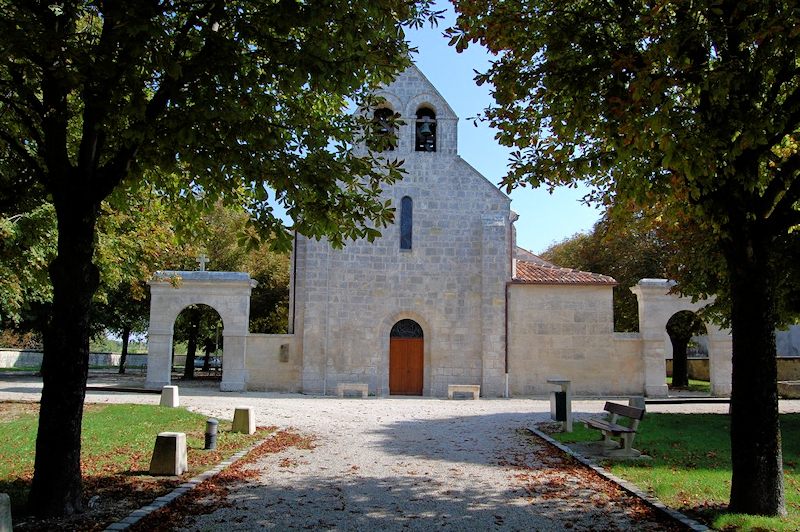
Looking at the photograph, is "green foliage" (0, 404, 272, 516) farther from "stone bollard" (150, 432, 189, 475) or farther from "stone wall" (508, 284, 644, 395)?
"stone wall" (508, 284, 644, 395)

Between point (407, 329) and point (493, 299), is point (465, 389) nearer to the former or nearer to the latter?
point (407, 329)

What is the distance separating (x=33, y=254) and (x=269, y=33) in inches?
402

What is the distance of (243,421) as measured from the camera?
42.3ft

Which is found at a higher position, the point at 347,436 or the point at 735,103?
the point at 735,103

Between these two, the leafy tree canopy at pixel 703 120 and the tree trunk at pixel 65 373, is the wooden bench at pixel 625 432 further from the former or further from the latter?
the tree trunk at pixel 65 373

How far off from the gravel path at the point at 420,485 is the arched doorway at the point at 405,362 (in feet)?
27.8

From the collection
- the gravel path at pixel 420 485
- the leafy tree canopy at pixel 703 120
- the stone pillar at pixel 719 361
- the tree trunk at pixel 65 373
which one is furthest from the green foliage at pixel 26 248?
the stone pillar at pixel 719 361

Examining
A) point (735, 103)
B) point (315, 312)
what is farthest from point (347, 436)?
point (315, 312)

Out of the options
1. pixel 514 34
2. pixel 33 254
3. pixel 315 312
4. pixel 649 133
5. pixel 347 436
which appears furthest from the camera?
Result: pixel 315 312

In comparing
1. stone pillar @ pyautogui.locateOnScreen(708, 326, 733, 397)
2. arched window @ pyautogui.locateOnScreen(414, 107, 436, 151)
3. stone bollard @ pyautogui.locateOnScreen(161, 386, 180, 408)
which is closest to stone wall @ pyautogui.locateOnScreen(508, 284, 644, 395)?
stone pillar @ pyautogui.locateOnScreen(708, 326, 733, 397)

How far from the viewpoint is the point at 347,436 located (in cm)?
1317

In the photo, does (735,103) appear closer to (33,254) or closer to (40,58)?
(40,58)

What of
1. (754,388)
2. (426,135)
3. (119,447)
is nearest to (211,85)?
(754,388)

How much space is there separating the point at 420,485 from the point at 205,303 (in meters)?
17.8
